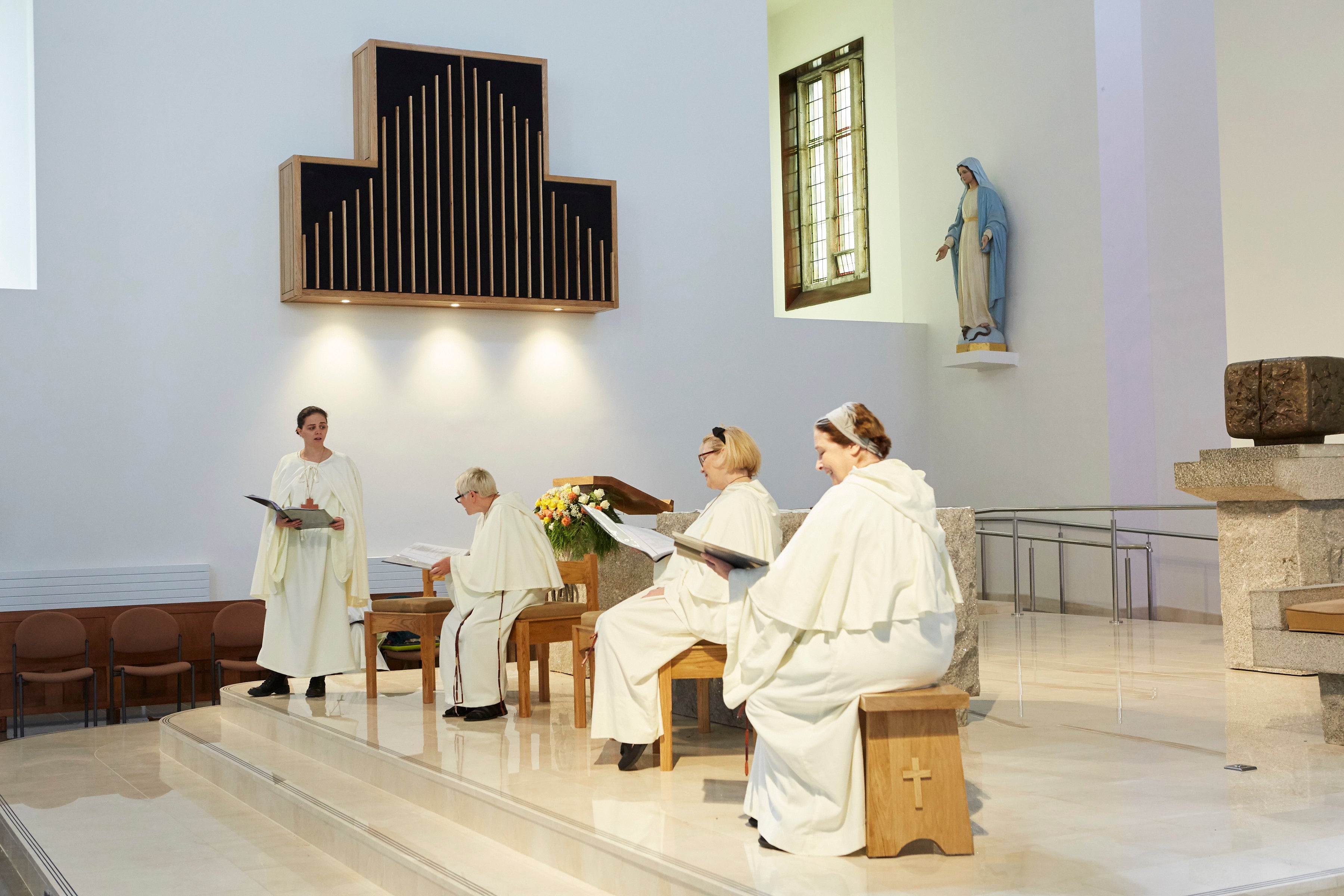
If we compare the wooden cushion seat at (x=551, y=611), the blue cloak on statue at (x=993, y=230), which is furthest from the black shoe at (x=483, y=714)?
the blue cloak on statue at (x=993, y=230)

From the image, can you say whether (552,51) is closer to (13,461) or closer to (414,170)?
(414,170)

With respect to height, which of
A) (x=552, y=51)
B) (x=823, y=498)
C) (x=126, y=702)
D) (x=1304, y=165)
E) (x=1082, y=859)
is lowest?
(x=126, y=702)

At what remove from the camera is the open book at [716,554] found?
3.97 m

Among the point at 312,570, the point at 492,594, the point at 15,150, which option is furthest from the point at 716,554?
the point at 15,150

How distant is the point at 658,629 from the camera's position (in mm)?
4906

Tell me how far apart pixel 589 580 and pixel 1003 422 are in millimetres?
6611

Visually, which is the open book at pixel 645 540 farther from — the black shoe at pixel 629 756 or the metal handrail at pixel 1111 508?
the metal handrail at pixel 1111 508

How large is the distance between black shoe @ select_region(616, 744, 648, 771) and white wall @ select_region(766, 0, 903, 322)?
28.5 feet

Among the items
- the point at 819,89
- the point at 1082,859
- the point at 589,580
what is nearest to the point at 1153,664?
the point at 589,580

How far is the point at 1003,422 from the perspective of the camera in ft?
40.2

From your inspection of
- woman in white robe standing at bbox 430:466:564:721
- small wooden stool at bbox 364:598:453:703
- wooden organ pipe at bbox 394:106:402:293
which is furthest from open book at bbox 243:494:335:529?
wooden organ pipe at bbox 394:106:402:293

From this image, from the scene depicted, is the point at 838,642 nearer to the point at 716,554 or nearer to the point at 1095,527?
the point at 716,554

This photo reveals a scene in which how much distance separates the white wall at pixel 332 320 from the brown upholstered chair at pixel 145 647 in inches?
22.0

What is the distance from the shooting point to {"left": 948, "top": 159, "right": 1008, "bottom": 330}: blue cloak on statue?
12.0m
